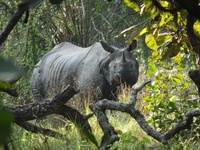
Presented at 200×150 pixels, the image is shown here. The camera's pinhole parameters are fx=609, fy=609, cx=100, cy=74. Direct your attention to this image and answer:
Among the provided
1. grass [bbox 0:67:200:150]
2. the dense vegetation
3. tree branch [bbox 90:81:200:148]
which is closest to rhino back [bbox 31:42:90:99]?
the dense vegetation

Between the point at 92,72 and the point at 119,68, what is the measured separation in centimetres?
45

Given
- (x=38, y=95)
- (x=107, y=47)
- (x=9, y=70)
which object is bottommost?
(x=38, y=95)

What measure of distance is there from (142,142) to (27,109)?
3.06ft

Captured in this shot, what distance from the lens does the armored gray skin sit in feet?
30.6

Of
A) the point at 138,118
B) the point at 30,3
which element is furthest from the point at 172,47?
the point at 30,3

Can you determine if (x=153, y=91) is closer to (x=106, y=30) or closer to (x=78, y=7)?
(x=78, y=7)

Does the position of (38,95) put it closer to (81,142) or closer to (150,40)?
(81,142)

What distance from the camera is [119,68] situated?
9461 millimetres

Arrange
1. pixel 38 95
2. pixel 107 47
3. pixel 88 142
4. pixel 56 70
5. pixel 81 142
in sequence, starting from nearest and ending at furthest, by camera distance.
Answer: pixel 88 142, pixel 81 142, pixel 107 47, pixel 56 70, pixel 38 95

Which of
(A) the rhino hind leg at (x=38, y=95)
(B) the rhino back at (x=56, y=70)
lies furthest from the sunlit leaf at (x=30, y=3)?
(A) the rhino hind leg at (x=38, y=95)

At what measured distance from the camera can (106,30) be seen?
15484 millimetres

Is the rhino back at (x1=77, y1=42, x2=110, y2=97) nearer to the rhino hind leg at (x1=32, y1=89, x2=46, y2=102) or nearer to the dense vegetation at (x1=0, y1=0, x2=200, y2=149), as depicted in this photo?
the dense vegetation at (x1=0, y1=0, x2=200, y2=149)

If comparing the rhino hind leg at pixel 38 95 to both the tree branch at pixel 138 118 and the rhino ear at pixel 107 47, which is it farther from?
the tree branch at pixel 138 118

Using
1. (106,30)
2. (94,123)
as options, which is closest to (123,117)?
(94,123)
